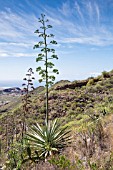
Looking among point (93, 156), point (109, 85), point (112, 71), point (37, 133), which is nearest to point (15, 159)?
point (37, 133)

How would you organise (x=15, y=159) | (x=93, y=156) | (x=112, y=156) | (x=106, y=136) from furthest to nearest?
(x=15, y=159), (x=106, y=136), (x=93, y=156), (x=112, y=156)

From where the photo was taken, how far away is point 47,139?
995 cm

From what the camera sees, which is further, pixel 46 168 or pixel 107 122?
pixel 107 122

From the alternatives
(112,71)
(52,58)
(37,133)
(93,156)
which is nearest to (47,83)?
(52,58)

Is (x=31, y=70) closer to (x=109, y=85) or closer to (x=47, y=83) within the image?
(x=47, y=83)

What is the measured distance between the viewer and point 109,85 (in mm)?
31672

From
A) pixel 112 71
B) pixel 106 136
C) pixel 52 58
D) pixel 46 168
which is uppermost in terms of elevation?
pixel 112 71

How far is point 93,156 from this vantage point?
6293mm

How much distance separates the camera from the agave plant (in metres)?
9.53

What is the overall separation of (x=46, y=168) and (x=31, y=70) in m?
5.62

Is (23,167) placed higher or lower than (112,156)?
lower

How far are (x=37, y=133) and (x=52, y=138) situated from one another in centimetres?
73

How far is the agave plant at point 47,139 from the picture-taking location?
9531 millimetres

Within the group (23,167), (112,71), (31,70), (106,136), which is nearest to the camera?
(106,136)
